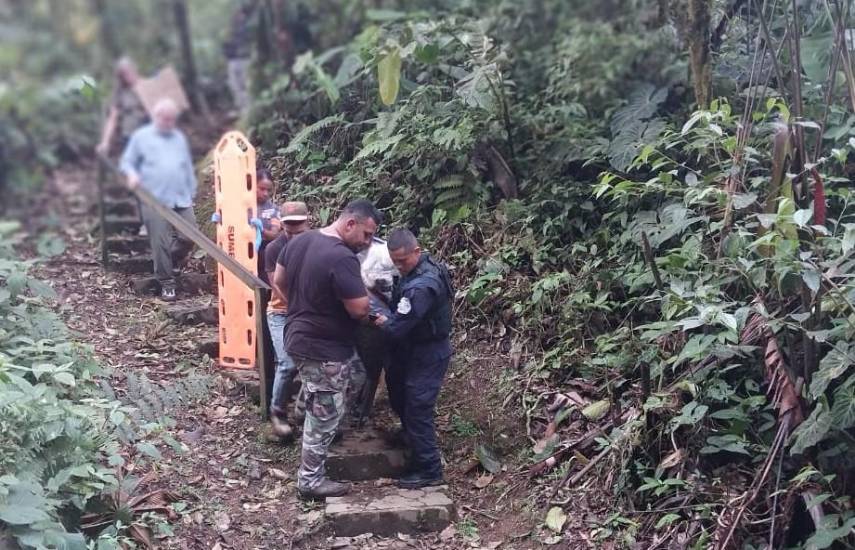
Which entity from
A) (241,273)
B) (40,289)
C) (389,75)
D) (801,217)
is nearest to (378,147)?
(389,75)

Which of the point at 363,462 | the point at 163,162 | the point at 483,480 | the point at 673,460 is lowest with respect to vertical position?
the point at 483,480

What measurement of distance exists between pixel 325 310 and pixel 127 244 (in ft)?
7.42

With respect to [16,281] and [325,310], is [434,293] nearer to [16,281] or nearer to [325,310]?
[325,310]

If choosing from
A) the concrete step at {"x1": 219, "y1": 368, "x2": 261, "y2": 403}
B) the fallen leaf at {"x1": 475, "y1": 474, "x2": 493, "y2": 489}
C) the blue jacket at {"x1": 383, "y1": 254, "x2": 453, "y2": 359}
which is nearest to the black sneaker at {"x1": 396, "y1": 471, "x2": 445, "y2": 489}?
the fallen leaf at {"x1": 475, "y1": 474, "x2": 493, "y2": 489}

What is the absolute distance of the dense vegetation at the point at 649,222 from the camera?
16.1 feet

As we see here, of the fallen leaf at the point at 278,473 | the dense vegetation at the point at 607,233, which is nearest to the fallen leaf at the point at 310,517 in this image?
the fallen leaf at the point at 278,473

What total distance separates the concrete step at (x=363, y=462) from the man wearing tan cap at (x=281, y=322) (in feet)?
1.39

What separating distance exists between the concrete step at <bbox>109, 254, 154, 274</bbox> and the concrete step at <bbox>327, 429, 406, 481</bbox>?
1.97m

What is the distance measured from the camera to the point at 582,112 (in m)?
8.13

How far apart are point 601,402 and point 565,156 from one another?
7.93ft

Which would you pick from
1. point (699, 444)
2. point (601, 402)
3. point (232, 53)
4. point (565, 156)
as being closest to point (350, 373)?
point (601, 402)

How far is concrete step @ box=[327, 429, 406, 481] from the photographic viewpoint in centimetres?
580

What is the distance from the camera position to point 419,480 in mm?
5715

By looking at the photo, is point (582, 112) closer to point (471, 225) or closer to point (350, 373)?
point (471, 225)
